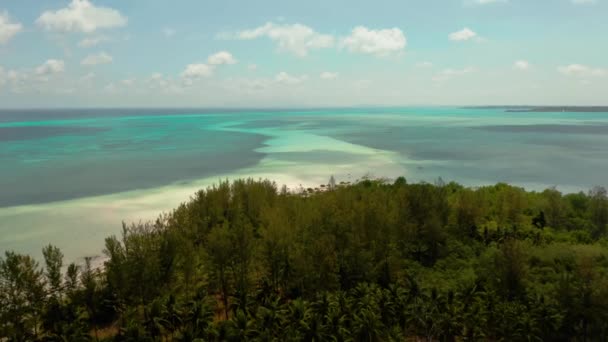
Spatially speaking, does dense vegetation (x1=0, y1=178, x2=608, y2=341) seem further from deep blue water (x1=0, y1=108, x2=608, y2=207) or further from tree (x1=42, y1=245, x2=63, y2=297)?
deep blue water (x1=0, y1=108, x2=608, y2=207)

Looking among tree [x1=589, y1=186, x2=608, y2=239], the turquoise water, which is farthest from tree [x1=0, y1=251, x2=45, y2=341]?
tree [x1=589, y1=186, x2=608, y2=239]

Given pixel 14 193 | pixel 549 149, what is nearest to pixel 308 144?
pixel 549 149

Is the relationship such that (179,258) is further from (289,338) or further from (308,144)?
(308,144)

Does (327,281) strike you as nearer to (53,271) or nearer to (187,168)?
(53,271)

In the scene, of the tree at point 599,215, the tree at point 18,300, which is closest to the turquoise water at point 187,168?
the tree at point 18,300

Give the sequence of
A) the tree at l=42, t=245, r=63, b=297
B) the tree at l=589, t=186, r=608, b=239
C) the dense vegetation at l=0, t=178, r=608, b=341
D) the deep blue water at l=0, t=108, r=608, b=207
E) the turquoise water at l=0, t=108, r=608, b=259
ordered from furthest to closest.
A: the deep blue water at l=0, t=108, r=608, b=207, the turquoise water at l=0, t=108, r=608, b=259, the tree at l=589, t=186, r=608, b=239, the tree at l=42, t=245, r=63, b=297, the dense vegetation at l=0, t=178, r=608, b=341

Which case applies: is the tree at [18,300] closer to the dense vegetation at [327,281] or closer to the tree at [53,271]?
the dense vegetation at [327,281]

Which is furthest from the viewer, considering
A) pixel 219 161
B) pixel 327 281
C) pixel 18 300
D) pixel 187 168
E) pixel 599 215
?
pixel 219 161

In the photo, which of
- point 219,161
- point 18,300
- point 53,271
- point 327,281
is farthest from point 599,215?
point 219,161
